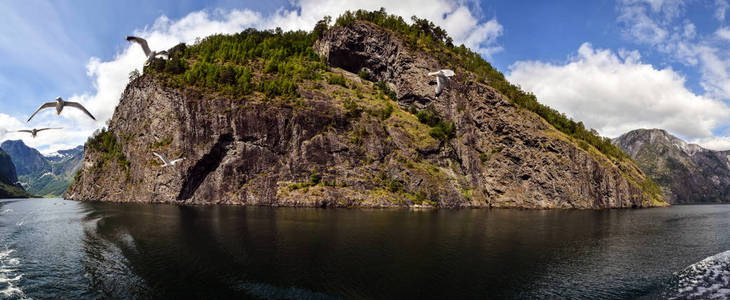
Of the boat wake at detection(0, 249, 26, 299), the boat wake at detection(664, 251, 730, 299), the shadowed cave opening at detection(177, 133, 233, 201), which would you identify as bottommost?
the boat wake at detection(0, 249, 26, 299)

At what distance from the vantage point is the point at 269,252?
3011cm

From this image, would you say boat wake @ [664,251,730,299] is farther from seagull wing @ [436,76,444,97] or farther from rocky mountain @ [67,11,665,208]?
rocky mountain @ [67,11,665,208]

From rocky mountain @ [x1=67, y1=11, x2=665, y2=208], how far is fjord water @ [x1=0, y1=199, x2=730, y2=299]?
46.5 m

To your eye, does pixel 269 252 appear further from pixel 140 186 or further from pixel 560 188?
pixel 560 188

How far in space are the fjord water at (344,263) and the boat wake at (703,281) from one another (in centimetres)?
14

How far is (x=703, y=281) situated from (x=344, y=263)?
2828 cm

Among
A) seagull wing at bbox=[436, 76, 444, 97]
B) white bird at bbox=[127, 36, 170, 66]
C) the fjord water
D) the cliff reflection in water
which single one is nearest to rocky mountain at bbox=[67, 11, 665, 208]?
the cliff reflection in water

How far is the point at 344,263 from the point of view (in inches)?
1062

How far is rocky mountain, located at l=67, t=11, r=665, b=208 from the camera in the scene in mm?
91375

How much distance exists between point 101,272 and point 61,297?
4.77 metres

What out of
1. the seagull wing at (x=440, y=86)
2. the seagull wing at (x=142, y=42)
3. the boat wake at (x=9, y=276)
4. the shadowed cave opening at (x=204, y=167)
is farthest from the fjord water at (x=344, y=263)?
the shadowed cave opening at (x=204, y=167)

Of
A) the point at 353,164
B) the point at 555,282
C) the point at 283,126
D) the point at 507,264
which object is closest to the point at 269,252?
the point at 507,264

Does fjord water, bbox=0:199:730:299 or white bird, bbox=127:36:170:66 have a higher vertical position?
white bird, bbox=127:36:170:66

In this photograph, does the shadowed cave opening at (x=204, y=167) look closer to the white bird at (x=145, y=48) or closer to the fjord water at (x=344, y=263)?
the fjord water at (x=344, y=263)
